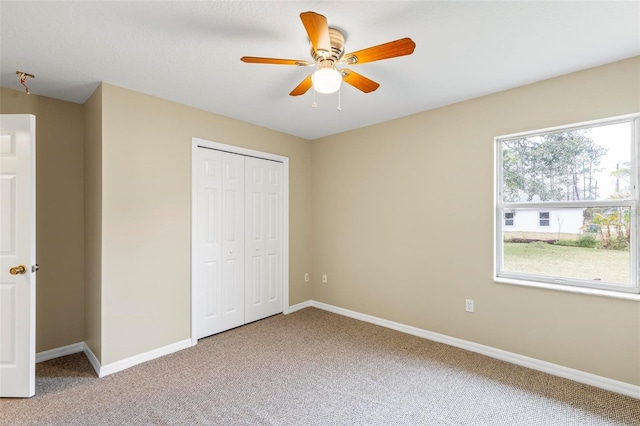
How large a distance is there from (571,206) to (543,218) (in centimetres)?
23

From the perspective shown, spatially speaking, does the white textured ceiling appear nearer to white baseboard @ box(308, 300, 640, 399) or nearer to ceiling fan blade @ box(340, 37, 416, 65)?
ceiling fan blade @ box(340, 37, 416, 65)


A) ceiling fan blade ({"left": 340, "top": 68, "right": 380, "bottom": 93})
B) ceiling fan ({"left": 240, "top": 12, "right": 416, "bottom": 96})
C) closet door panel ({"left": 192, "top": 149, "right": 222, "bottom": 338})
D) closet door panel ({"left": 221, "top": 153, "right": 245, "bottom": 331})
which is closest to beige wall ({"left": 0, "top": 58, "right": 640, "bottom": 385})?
closet door panel ({"left": 192, "top": 149, "right": 222, "bottom": 338})

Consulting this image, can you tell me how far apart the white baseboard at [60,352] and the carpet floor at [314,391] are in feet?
0.28

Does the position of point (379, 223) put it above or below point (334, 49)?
below

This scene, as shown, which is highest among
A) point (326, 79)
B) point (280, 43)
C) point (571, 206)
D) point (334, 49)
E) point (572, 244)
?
point (280, 43)

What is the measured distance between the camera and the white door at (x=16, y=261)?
223cm

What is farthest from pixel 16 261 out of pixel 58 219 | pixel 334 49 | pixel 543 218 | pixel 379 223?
pixel 543 218

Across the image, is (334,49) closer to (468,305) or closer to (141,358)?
(468,305)

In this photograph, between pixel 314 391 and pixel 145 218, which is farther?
pixel 145 218

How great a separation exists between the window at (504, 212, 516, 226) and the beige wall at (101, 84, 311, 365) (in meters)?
3.15

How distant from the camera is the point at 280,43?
2.02 metres

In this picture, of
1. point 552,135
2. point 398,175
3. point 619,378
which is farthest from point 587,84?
point 619,378

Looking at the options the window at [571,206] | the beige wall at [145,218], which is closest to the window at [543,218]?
the window at [571,206]

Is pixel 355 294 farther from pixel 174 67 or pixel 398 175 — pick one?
pixel 174 67
